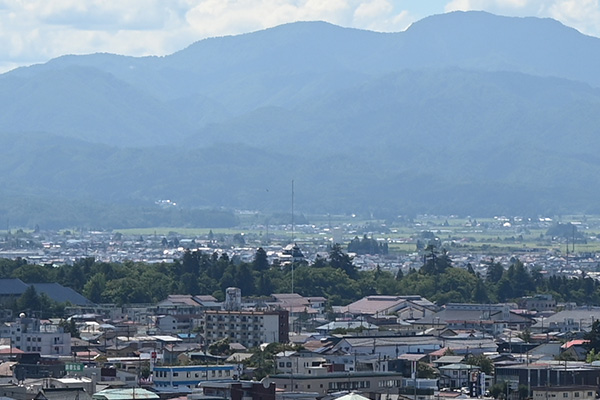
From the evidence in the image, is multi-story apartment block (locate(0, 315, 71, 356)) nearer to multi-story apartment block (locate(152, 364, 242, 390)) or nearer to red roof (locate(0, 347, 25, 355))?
red roof (locate(0, 347, 25, 355))

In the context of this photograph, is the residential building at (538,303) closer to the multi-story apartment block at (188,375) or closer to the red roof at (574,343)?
the red roof at (574,343)

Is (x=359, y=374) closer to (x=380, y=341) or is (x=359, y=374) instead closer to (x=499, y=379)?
(x=499, y=379)

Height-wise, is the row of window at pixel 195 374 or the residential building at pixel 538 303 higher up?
the residential building at pixel 538 303

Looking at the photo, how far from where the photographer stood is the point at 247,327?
66812mm

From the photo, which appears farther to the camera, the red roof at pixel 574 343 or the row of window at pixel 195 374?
the red roof at pixel 574 343

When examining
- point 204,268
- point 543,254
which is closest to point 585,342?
point 204,268

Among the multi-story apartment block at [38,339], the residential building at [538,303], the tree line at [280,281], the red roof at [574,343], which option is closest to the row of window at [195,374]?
the multi-story apartment block at [38,339]

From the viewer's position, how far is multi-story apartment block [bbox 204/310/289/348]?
65312 mm

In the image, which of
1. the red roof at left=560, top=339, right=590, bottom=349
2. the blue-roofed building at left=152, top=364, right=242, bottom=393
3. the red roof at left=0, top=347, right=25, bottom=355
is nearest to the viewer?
the blue-roofed building at left=152, top=364, right=242, bottom=393

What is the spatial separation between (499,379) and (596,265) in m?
84.9

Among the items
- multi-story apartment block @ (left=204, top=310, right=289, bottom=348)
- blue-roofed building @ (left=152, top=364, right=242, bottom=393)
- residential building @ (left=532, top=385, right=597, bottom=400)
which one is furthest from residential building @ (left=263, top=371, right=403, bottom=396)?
Result: multi-story apartment block @ (left=204, top=310, right=289, bottom=348)

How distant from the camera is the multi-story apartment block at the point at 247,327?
65.3 m

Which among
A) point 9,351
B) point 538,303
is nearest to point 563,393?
point 9,351

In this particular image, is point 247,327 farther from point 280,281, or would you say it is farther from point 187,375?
point 280,281
